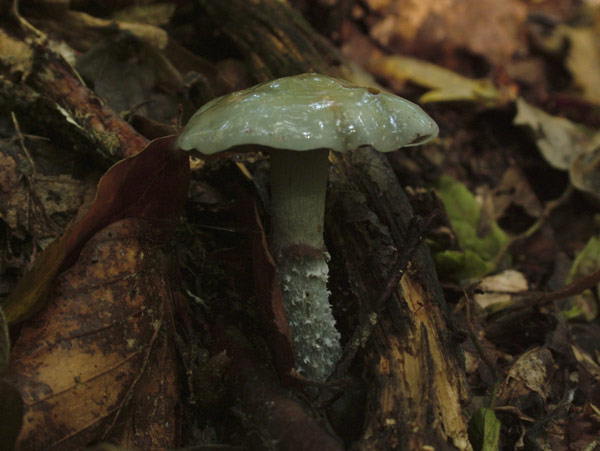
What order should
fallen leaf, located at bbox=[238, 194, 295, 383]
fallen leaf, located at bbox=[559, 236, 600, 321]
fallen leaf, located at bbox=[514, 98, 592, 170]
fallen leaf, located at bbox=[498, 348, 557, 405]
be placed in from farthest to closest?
fallen leaf, located at bbox=[514, 98, 592, 170] → fallen leaf, located at bbox=[559, 236, 600, 321] → fallen leaf, located at bbox=[498, 348, 557, 405] → fallen leaf, located at bbox=[238, 194, 295, 383]

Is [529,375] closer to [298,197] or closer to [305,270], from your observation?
[305,270]

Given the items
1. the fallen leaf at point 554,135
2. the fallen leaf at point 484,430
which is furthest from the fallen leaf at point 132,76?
the fallen leaf at point 554,135

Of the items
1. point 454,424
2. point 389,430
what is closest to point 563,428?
point 454,424

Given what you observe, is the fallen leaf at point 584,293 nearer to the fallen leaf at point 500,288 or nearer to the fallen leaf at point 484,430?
the fallen leaf at point 500,288

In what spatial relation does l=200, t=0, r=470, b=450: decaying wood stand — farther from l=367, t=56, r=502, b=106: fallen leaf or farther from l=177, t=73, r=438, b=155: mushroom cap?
l=367, t=56, r=502, b=106: fallen leaf

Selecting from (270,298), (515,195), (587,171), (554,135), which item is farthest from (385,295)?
(554,135)

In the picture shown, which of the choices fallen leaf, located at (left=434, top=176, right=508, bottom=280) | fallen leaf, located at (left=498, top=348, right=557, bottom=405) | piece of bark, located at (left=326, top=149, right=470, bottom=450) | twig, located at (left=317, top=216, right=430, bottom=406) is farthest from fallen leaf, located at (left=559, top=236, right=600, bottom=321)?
twig, located at (left=317, top=216, right=430, bottom=406)

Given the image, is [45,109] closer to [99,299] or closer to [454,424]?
[99,299]
